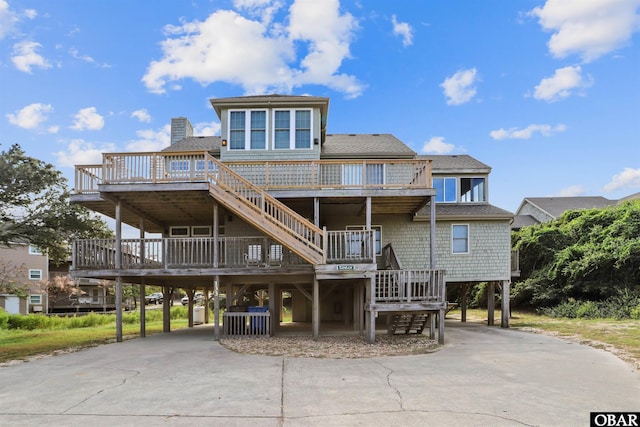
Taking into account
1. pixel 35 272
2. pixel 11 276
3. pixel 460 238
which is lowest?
pixel 35 272

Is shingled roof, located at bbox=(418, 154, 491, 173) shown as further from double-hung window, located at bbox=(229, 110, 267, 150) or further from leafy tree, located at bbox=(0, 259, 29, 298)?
leafy tree, located at bbox=(0, 259, 29, 298)

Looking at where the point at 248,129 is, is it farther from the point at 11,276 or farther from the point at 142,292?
the point at 11,276

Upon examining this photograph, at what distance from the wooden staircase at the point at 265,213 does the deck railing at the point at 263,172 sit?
0.57 metres

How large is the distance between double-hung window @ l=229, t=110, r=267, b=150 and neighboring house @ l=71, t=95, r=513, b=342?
1.5 inches

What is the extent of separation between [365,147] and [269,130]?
13.8 feet

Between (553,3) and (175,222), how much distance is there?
17.0 metres

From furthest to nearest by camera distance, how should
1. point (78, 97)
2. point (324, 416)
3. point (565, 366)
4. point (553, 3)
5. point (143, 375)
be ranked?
point (78, 97) → point (553, 3) → point (565, 366) → point (143, 375) → point (324, 416)

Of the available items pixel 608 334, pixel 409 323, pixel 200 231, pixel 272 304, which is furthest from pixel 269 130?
pixel 608 334

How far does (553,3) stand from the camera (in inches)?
642

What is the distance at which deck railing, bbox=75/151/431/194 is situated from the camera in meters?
14.1

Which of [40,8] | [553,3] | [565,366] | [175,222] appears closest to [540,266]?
[553,3]

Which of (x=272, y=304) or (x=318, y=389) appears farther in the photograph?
(x=272, y=304)

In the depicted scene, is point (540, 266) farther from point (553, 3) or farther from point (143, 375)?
point (143, 375)

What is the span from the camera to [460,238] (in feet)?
60.9
